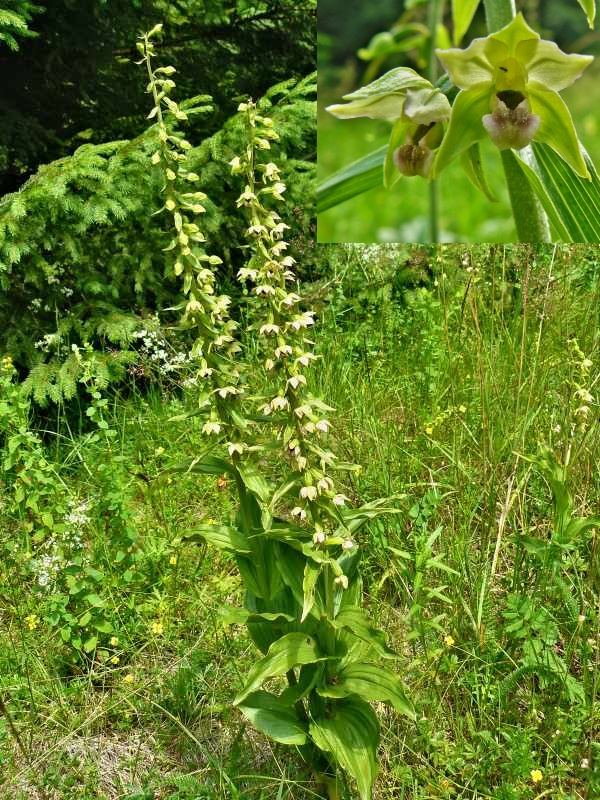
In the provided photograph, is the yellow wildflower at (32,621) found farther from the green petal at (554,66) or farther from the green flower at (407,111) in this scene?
the green petal at (554,66)

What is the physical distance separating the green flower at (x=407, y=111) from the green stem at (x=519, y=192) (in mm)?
203

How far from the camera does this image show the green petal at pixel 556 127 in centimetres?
198

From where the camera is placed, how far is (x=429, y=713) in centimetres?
185

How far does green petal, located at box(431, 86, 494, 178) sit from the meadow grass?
470mm

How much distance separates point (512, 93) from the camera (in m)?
2.00


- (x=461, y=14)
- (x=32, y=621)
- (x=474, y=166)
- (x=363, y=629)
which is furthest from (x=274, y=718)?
(x=461, y=14)

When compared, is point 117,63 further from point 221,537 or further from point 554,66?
point 221,537

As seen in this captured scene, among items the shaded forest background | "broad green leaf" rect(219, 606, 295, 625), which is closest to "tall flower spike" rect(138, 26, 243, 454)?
"broad green leaf" rect(219, 606, 295, 625)

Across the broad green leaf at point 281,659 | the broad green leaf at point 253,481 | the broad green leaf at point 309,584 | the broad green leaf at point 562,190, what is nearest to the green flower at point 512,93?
the broad green leaf at point 562,190

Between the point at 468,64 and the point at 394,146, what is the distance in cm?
33

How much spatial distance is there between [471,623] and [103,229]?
242cm

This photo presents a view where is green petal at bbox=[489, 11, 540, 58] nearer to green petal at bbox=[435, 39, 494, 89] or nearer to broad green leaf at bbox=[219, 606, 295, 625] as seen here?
green petal at bbox=[435, 39, 494, 89]

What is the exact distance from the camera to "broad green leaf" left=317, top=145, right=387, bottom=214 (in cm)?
255

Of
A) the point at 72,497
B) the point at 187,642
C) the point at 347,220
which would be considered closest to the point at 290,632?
the point at 187,642
